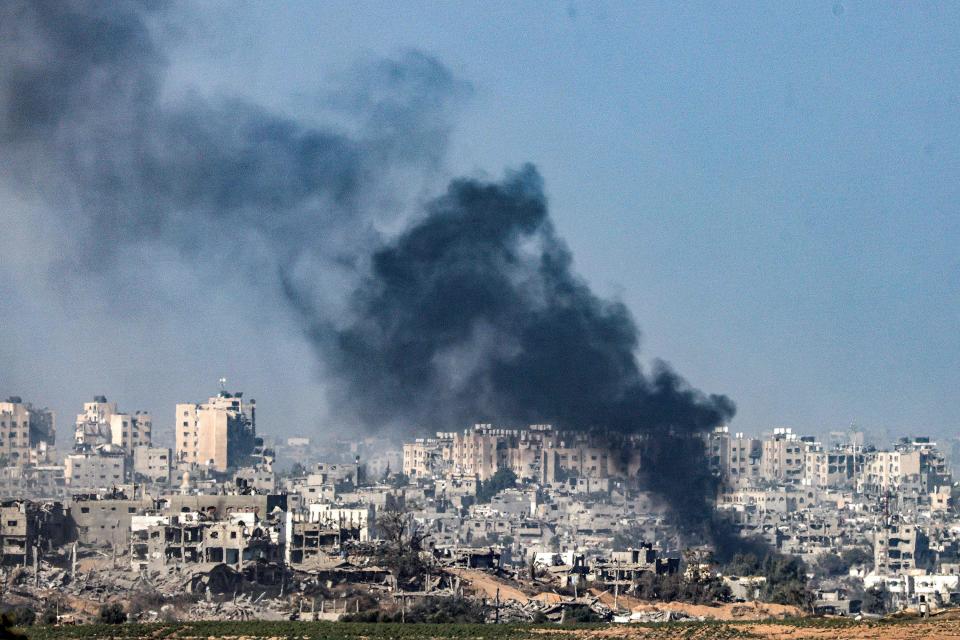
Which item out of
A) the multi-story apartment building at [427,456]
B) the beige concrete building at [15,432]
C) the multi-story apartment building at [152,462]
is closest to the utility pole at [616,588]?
the multi-story apartment building at [152,462]

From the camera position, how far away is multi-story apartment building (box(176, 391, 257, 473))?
16688 centimetres

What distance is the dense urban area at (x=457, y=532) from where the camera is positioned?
218 ft

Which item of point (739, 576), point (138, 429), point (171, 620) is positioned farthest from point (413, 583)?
point (138, 429)

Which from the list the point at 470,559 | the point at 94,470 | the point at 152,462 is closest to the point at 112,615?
the point at 470,559

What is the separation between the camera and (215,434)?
551 ft

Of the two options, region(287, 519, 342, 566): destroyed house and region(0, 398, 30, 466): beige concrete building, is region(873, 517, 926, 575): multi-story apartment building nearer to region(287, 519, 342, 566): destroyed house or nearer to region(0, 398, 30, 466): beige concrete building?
region(287, 519, 342, 566): destroyed house

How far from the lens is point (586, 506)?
4983 inches

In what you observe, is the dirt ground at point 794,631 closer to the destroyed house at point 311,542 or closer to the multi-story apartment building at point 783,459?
the destroyed house at point 311,542

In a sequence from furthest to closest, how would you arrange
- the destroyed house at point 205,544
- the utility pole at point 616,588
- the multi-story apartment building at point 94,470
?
the multi-story apartment building at point 94,470, the destroyed house at point 205,544, the utility pole at point 616,588

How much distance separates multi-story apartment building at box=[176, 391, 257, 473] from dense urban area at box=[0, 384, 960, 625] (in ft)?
0.69

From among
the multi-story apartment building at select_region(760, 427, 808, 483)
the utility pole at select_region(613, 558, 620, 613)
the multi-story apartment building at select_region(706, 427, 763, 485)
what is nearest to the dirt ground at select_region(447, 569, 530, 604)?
the utility pole at select_region(613, 558, 620, 613)

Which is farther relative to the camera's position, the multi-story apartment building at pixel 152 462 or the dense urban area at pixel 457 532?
the multi-story apartment building at pixel 152 462

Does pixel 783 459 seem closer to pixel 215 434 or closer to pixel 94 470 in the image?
pixel 215 434

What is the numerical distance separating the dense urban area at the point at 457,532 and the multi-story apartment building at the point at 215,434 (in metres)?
0.21
